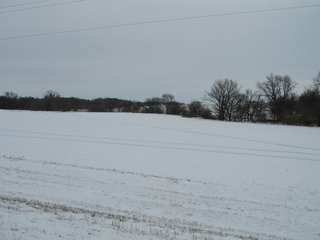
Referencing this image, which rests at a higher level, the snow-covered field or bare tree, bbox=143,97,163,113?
bare tree, bbox=143,97,163,113

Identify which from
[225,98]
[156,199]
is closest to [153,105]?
[225,98]

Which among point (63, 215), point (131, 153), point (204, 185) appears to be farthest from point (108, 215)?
point (131, 153)

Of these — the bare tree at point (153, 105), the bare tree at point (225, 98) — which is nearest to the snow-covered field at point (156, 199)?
the bare tree at point (225, 98)

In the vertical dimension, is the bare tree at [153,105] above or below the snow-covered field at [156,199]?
above

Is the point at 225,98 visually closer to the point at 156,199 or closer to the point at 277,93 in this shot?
the point at 277,93

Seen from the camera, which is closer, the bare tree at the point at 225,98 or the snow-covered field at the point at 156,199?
the snow-covered field at the point at 156,199

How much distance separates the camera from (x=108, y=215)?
6637mm

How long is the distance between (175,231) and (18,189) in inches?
259

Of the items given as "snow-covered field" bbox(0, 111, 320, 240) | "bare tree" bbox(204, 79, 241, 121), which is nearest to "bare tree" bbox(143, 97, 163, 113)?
"bare tree" bbox(204, 79, 241, 121)

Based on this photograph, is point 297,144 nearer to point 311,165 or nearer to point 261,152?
point 261,152

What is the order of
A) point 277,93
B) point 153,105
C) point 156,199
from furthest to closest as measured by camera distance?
point 153,105, point 277,93, point 156,199

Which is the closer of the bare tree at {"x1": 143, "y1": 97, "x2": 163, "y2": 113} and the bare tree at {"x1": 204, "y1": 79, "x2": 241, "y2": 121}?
the bare tree at {"x1": 204, "y1": 79, "x2": 241, "y2": 121}

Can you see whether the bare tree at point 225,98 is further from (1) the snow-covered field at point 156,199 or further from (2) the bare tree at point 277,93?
(1) the snow-covered field at point 156,199

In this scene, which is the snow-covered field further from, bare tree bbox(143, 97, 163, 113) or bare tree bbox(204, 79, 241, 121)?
bare tree bbox(143, 97, 163, 113)
